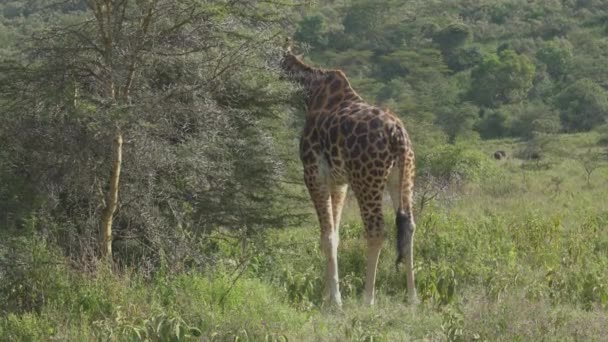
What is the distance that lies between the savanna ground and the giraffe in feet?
0.90

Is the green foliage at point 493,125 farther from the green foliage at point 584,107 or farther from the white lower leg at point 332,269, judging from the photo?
the white lower leg at point 332,269

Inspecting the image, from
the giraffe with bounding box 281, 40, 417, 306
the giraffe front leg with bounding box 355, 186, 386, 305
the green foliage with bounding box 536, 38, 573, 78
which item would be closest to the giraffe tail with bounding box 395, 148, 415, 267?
the giraffe with bounding box 281, 40, 417, 306

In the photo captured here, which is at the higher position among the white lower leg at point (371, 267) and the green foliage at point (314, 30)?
the green foliage at point (314, 30)

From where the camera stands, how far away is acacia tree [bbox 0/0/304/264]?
6.98 metres

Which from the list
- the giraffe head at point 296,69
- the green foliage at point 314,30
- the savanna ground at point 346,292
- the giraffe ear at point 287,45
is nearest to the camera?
the savanna ground at point 346,292

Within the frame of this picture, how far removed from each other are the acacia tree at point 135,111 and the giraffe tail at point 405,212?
4.93 ft

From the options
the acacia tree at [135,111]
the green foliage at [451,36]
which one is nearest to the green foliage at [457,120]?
the green foliage at [451,36]

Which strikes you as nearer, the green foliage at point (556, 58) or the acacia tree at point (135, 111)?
the acacia tree at point (135, 111)

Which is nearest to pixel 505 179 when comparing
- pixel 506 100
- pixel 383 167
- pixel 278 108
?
pixel 278 108

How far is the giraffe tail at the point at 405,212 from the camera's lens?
7.18 meters

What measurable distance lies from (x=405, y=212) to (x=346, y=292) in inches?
36.1

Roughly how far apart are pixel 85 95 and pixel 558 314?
3.77 metres

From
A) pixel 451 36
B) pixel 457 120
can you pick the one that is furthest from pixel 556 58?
pixel 457 120

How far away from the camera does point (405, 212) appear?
7285 mm
